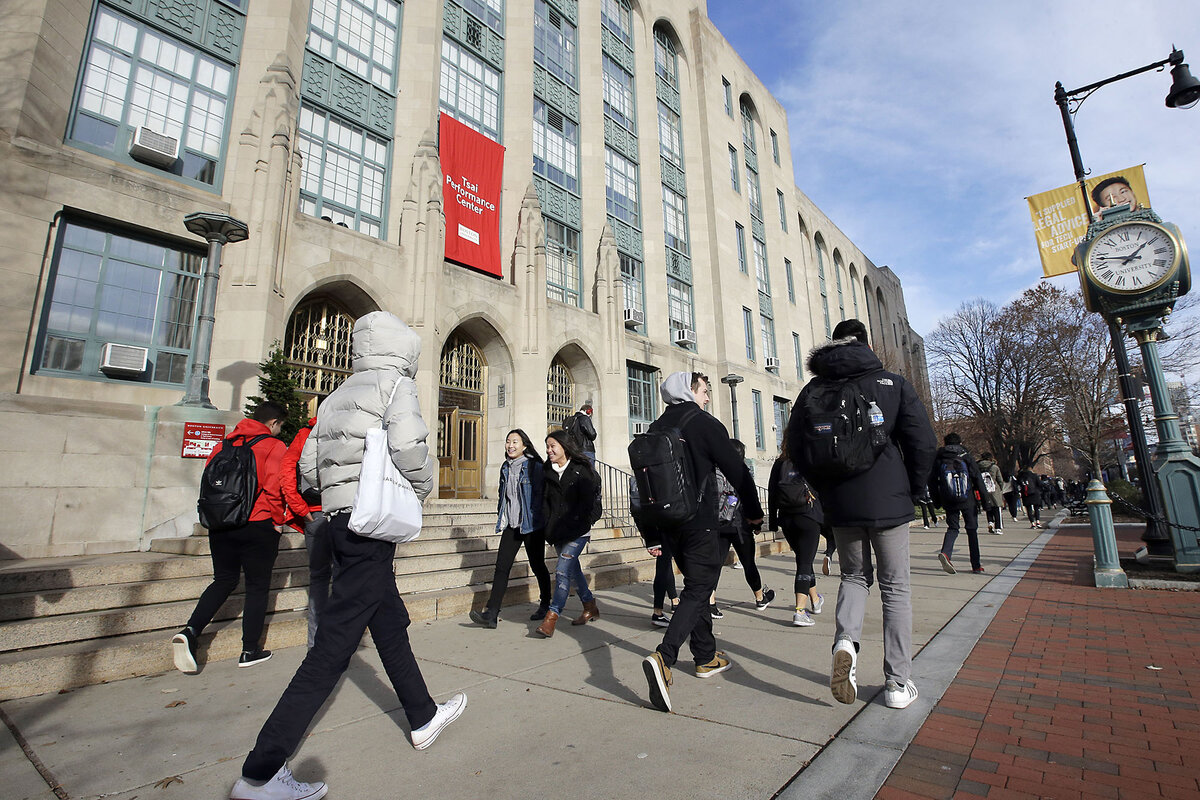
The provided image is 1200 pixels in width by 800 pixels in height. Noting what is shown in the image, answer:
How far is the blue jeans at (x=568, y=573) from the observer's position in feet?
17.9

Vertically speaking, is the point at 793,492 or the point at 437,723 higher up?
the point at 793,492

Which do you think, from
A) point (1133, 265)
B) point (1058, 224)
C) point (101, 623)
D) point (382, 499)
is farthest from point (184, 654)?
point (1058, 224)

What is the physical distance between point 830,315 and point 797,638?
37.6 m

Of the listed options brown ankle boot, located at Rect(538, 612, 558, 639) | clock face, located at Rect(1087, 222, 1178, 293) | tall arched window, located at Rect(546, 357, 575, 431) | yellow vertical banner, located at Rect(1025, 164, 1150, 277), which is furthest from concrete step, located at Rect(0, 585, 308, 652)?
yellow vertical banner, located at Rect(1025, 164, 1150, 277)

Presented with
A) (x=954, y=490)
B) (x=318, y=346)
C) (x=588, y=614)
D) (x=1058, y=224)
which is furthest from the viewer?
(x=318, y=346)

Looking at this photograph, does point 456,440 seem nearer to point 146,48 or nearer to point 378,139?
point 378,139

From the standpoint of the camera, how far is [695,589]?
3.54 m

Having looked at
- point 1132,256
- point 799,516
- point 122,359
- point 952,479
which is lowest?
point 799,516

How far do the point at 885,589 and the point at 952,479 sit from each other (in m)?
5.90

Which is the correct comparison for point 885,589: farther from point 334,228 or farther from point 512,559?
point 334,228

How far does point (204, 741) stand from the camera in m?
3.02

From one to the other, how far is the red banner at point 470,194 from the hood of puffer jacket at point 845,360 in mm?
12473

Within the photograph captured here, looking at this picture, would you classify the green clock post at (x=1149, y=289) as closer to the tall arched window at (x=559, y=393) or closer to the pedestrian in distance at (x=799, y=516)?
the pedestrian in distance at (x=799, y=516)

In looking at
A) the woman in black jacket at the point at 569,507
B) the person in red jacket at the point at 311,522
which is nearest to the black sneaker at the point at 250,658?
the person in red jacket at the point at 311,522
